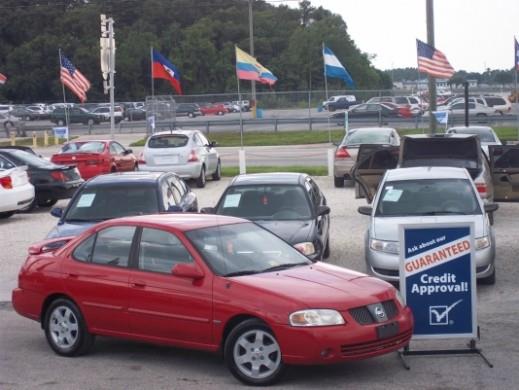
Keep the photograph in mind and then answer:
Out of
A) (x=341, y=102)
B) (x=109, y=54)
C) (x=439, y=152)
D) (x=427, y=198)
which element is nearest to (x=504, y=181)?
(x=439, y=152)

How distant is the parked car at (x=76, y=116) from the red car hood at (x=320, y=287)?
58.1m

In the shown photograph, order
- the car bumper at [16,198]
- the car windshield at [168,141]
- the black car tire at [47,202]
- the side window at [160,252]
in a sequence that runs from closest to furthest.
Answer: the side window at [160,252] → the car bumper at [16,198] → the black car tire at [47,202] → the car windshield at [168,141]

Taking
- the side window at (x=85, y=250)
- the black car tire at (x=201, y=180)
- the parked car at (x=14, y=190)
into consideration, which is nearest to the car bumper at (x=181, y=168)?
the black car tire at (x=201, y=180)

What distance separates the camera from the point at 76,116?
68.5 meters

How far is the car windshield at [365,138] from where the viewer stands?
26641mm

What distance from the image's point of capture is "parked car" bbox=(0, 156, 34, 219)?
20.6 metres

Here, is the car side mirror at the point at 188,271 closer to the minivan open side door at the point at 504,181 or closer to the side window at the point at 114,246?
the side window at the point at 114,246

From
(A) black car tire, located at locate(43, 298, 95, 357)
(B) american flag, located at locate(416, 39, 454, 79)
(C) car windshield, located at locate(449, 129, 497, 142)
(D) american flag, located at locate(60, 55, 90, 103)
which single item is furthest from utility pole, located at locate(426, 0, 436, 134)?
(A) black car tire, located at locate(43, 298, 95, 357)

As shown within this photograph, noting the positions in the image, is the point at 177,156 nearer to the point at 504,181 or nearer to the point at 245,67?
the point at 504,181

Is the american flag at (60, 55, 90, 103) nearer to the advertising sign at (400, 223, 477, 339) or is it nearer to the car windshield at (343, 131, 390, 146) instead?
the car windshield at (343, 131, 390, 146)

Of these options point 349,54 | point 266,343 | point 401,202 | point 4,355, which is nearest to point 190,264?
point 266,343

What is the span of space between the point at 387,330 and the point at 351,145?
17.9 meters

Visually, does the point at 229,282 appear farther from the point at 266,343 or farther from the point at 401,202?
the point at 401,202

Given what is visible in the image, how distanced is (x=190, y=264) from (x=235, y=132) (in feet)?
150
